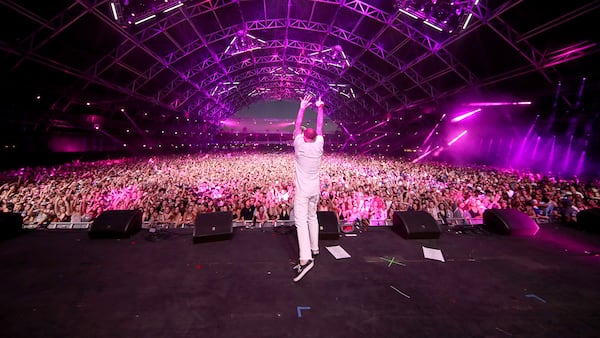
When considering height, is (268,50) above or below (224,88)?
above

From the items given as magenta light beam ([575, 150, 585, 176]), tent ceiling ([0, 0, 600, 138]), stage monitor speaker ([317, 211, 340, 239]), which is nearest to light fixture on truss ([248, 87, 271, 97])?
tent ceiling ([0, 0, 600, 138])

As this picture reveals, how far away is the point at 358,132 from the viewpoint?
3297 cm

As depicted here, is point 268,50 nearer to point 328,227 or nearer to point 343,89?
point 343,89

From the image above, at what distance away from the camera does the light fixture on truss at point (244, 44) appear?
14.9m

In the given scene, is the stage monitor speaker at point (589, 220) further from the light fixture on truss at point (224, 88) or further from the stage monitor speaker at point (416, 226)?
the light fixture on truss at point (224, 88)

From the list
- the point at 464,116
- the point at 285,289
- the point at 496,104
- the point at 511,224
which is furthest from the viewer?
the point at 464,116

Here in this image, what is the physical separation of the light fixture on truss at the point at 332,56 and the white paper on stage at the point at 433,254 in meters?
14.9

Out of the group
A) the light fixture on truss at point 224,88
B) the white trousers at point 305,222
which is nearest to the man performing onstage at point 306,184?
the white trousers at point 305,222

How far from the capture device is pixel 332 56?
55.6ft

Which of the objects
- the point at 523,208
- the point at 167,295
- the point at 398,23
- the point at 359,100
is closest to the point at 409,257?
the point at 167,295

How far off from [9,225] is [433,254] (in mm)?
6189

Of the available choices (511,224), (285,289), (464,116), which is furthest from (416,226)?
(464,116)

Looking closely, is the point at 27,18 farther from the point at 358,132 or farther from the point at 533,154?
the point at 358,132

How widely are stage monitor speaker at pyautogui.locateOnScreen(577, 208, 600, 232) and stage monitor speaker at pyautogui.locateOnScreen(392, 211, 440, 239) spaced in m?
2.98
